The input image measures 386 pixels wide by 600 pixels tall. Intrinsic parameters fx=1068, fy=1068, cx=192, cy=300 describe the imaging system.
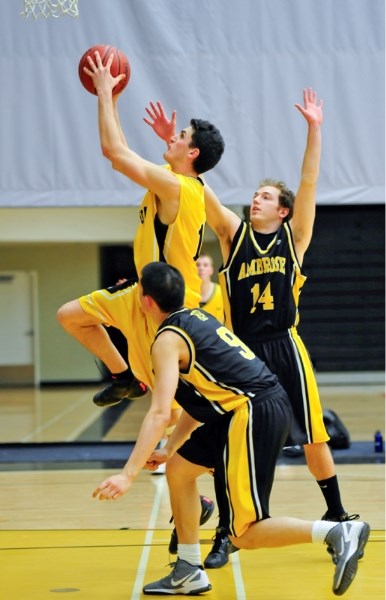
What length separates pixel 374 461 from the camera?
9.27 meters

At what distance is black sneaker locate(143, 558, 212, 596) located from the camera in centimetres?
482

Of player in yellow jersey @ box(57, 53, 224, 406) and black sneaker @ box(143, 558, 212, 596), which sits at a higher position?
player in yellow jersey @ box(57, 53, 224, 406)

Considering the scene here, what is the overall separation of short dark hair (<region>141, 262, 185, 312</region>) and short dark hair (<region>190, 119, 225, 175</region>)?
1.01m

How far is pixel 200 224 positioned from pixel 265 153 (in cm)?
410

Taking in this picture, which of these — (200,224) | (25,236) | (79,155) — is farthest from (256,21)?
(25,236)

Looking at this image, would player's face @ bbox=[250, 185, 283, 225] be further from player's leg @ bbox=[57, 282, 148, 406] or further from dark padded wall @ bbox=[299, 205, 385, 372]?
dark padded wall @ bbox=[299, 205, 385, 372]

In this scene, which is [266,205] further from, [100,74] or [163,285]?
[163,285]

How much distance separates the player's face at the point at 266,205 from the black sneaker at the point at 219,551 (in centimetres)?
166

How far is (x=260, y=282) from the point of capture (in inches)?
223

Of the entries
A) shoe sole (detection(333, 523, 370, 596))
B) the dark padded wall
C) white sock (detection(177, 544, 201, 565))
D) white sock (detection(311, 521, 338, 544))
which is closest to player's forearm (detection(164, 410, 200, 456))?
white sock (detection(177, 544, 201, 565))

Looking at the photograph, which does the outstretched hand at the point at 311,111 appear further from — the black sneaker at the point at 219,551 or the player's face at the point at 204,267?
the player's face at the point at 204,267

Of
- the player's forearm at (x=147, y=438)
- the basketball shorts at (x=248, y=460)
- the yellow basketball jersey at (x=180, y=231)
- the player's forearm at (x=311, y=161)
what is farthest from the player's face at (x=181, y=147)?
the player's forearm at (x=147, y=438)

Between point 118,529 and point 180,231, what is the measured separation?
213 cm

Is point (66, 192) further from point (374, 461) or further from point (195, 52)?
point (374, 461)
